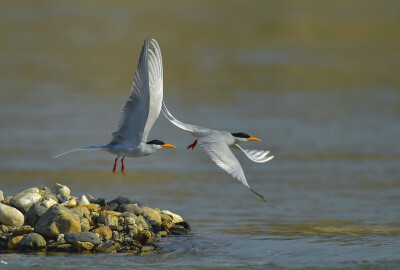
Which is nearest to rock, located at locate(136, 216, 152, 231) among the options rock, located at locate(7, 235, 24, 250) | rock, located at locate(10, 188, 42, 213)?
rock, located at locate(10, 188, 42, 213)

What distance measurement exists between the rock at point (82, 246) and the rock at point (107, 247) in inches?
2.9

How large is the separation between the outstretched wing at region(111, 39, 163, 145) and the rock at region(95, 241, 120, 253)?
1.24 meters

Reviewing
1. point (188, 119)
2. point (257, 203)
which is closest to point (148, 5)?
point (188, 119)

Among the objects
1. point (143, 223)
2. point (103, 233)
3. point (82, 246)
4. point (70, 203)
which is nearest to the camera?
→ point (82, 246)

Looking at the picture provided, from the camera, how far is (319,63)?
19.4 meters

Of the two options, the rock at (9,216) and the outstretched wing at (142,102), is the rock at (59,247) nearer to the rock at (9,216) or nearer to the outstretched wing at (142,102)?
the rock at (9,216)

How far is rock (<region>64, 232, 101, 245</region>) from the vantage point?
8039 millimetres

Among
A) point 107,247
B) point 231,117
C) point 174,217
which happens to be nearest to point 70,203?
point 107,247

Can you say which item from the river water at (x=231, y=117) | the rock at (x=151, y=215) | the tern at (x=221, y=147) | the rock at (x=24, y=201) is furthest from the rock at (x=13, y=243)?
the tern at (x=221, y=147)

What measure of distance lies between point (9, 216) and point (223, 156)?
6.87 ft

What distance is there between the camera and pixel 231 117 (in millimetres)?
14961

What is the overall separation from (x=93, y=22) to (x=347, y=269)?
50.3 ft

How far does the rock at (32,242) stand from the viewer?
803 centimetres

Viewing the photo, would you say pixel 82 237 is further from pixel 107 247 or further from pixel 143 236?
pixel 143 236
